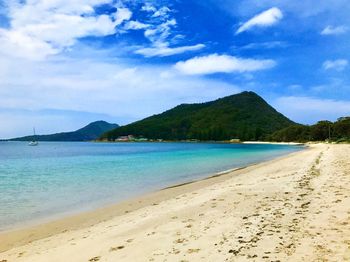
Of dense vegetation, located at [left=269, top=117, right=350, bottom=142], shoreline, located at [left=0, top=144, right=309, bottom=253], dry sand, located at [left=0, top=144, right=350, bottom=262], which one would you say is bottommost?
shoreline, located at [left=0, top=144, right=309, bottom=253]

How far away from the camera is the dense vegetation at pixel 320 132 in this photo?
125 metres

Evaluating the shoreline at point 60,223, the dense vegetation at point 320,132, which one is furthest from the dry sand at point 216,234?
the dense vegetation at point 320,132

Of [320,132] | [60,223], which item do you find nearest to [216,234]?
[60,223]

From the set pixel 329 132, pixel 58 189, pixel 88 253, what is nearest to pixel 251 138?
pixel 329 132

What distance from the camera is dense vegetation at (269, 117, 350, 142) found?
12471 cm

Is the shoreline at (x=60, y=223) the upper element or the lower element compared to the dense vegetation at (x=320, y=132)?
lower

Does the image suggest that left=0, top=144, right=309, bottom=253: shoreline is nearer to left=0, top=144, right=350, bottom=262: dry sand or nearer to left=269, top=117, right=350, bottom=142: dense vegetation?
left=0, top=144, right=350, bottom=262: dry sand

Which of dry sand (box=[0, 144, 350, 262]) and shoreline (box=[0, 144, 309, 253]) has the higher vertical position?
dry sand (box=[0, 144, 350, 262])

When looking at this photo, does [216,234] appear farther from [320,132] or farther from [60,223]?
[320,132]

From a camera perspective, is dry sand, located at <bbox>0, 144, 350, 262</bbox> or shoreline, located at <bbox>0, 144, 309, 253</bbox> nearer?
dry sand, located at <bbox>0, 144, 350, 262</bbox>

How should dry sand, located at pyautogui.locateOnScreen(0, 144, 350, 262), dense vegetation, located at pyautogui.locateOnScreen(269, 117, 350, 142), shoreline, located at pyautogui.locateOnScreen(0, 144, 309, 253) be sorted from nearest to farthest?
dry sand, located at pyautogui.locateOnScreen(0, 144, 350, 262), shoreline, located at pyautogui.locateOnScreen(0, 144, 309, 253), dense vegetation, located at pyautogui.locateOnScreen(269, 117, 350, 142)

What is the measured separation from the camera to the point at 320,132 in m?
145

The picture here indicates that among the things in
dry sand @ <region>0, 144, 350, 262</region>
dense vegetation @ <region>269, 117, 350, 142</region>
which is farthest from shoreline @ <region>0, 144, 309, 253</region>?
dense vegetation @ <region>269, 117, 350, 142</region>

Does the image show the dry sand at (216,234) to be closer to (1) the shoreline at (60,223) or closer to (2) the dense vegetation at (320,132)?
(1) the shoreline at (60,223)
